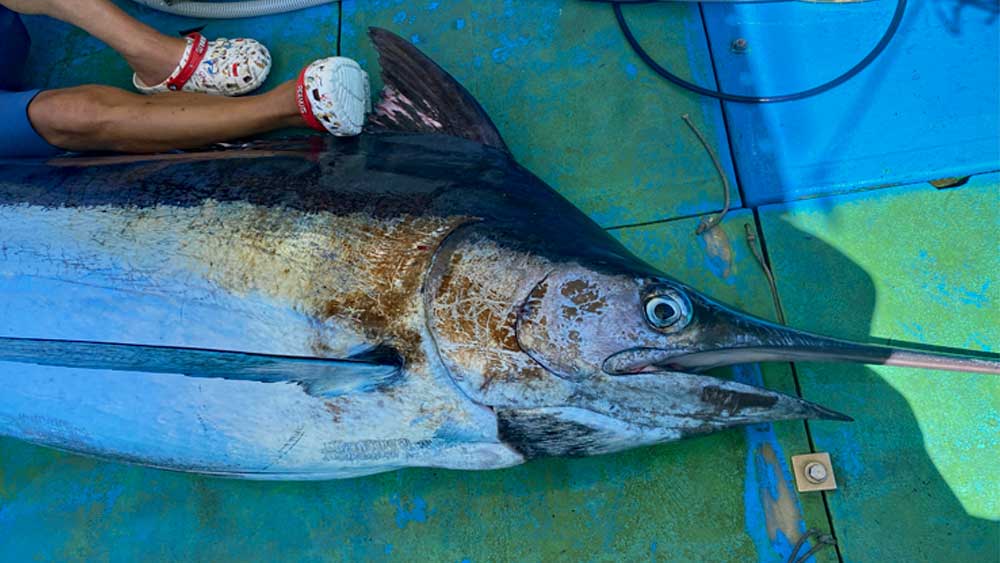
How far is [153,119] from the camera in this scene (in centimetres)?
220

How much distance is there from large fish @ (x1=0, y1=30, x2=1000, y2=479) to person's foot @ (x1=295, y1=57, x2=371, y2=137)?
157 mm

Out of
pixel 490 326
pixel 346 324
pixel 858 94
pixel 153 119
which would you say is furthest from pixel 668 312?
pixel 153 119

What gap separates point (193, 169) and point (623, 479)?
153cm

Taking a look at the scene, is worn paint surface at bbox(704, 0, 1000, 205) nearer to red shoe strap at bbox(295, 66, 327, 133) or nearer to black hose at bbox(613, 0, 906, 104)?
black hose at bbox(613, 0, 906, 104)

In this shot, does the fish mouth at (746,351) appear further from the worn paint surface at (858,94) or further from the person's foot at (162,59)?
the person's foot at (162,59)

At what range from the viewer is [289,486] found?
2068 millimetres

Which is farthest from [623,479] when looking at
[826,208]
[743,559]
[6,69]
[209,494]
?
[6,69]

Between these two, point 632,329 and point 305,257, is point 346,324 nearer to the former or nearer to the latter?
point 305,257

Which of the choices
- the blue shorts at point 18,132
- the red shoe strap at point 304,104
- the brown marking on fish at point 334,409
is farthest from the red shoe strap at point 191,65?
the brown marking on fish at point 334,409

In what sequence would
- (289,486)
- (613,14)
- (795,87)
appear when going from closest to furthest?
(289,486), (795,87), (613,14)

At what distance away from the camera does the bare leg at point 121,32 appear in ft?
7.72

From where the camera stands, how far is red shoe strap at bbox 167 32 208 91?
2.37 metres

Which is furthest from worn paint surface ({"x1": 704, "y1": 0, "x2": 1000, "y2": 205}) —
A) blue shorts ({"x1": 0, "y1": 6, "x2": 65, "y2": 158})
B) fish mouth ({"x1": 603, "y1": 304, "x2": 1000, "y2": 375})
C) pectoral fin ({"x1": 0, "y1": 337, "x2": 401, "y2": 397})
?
blue shorts ({"x1": 0, "y1": 6, "x2": 65, "y2": 158})

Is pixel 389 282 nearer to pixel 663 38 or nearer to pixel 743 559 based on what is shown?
pixel 743 559
